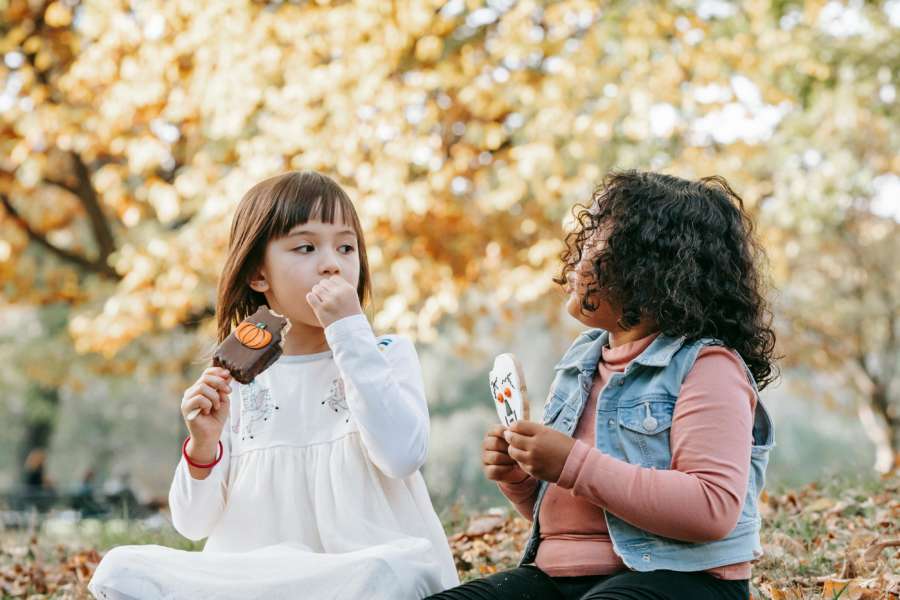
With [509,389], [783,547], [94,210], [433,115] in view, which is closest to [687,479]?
[509,389]

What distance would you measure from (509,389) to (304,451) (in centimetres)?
58

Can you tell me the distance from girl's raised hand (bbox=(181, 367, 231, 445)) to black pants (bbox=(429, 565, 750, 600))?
26.9 inches

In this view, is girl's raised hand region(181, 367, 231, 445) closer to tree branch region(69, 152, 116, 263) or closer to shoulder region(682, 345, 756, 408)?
shoulder region(682, 345, 756, 408)

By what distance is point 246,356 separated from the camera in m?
2.38

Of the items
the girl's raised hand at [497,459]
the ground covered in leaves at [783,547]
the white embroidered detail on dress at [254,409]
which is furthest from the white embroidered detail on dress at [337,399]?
the ground covered in leaves at [783,547]

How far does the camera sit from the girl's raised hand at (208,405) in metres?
2.41

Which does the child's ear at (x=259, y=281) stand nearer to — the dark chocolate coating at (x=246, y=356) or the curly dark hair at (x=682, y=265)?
the dark chocolate coating at (x=246, y=356)

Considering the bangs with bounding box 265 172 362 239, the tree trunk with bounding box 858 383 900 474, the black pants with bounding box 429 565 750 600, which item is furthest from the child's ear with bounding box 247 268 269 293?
the tree trunk with bounding box 858 383 900 474

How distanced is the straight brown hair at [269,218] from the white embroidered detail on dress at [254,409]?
0.89ft

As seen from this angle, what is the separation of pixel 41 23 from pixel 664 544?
892 cm

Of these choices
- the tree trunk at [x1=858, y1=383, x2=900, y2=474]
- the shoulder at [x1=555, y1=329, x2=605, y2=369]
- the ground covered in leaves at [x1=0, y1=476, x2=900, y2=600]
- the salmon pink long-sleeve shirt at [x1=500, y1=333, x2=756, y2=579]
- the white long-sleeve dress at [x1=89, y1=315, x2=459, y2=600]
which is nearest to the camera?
the salmon pink long-sleeve shirt at [x1=500, y1=333, x2=756, y2=579]

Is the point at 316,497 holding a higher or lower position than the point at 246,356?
lower

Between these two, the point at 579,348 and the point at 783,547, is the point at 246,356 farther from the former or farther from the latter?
the point at 783,547

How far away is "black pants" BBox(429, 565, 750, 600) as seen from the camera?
210 cm
